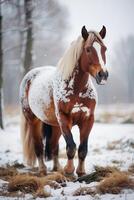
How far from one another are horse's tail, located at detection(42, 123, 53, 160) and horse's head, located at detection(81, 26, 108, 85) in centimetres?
214

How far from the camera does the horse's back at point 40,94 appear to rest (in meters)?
7.27

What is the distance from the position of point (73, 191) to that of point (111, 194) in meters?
0.57

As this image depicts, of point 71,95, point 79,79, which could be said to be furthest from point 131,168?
point 79,79

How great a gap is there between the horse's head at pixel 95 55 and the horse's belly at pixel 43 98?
1.19m

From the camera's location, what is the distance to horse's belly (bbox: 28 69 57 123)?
723cm

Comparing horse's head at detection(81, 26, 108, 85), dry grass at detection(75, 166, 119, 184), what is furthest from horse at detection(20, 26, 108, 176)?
dry grass at detection(75, 166, 119, 184)

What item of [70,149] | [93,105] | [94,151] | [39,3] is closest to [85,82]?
[93,105]

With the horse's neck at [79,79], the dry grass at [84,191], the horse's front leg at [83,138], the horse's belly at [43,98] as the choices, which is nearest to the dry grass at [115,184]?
the dry grass at [84,191]

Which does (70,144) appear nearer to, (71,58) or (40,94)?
(71,58)

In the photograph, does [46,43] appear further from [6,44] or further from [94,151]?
[94,151]

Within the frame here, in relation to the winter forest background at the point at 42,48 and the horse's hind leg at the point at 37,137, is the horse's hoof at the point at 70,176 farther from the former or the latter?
the winter forest background at the point at 42,48

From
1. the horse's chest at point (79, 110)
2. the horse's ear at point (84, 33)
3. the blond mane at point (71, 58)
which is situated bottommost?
the horse's chest at point (79, 110)

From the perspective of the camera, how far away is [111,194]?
15.9 feet

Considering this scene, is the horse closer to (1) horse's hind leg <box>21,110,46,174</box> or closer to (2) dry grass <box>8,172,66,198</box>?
(1) horse's hind leg <box>21,110,46,174</box>
